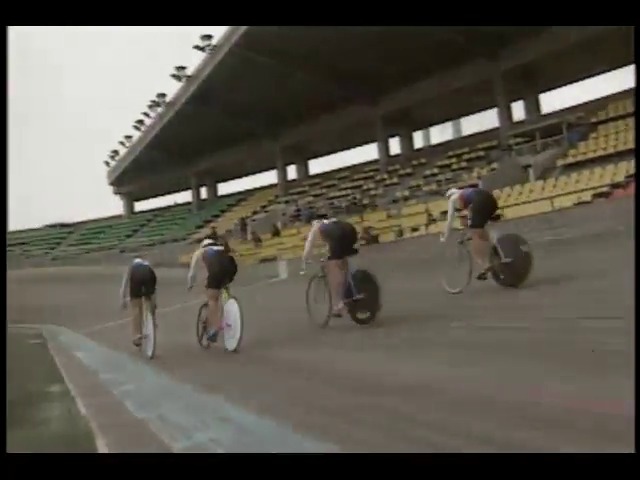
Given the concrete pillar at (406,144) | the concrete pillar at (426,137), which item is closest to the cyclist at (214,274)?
the concrete pillar at (406,144)

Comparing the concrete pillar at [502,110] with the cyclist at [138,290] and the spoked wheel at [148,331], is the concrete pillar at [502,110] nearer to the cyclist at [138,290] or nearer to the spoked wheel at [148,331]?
the cyclist at [138,290]

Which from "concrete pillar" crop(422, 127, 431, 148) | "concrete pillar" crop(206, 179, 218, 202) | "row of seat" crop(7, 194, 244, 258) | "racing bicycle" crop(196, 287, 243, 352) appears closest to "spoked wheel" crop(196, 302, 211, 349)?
"racing bicycle" crop(196, 287, 243, 352)

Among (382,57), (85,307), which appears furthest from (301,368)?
(382,57)

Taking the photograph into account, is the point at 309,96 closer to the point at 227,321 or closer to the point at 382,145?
the point at 382,145

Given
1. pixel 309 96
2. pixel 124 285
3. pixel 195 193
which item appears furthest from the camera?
pixel 309 96

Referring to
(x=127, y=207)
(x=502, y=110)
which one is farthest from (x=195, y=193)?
(x=502, y=110)

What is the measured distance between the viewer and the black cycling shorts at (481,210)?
3533mm

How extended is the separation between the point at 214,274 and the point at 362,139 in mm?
4029

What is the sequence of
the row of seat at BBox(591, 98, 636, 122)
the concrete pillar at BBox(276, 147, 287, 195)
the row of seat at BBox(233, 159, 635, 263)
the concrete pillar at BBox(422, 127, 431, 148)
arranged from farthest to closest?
the concrete pillar at BBox(422, 127, 431, 148) → the concrete pillar at BBox(276, 147, 287, 195) → the row of seat at BBox(233, 159, 635, 263) → the row of seat at BBox(591, 98, 636, 122)

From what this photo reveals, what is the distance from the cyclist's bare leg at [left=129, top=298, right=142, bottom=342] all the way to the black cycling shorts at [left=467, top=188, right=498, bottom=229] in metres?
1.90

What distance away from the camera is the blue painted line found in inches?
90.7

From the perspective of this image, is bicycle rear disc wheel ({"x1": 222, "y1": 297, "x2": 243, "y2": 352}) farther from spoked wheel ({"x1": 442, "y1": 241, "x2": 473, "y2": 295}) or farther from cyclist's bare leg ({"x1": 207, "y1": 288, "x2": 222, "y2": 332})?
spoked wheel ({"x1": 442, "y1": 241, "x2": 473, "y2": 295})

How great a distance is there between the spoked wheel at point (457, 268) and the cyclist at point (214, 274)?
48.7 inches

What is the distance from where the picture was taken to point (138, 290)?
3.54 m
